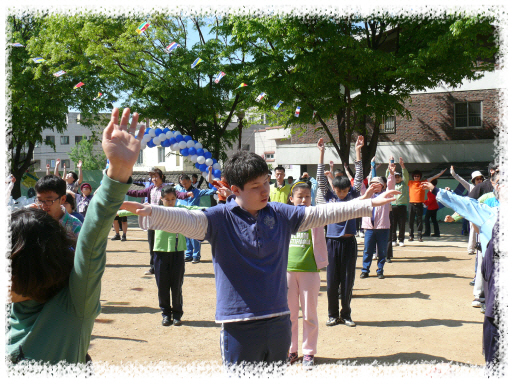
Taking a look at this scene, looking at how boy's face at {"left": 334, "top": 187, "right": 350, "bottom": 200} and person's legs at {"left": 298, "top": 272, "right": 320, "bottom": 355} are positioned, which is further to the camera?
boy's face at {"left": 334, "top": 187, "right": 350, "bottom": 200}

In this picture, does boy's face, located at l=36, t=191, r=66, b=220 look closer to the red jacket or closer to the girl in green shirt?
the girl in green shirt

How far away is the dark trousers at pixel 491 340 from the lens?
3285 millimetres

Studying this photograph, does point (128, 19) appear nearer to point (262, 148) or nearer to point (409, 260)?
point (409, 260)

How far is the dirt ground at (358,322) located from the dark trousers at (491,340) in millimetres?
1549

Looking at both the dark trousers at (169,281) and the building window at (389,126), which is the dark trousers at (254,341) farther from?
the building window at (389,126)

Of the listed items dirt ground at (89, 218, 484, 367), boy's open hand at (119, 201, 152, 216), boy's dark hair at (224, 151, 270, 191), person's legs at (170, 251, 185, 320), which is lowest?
dirt ground at (89, 218, 484, 367)

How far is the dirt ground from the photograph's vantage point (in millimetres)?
5145

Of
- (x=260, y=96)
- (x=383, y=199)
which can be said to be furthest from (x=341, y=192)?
(x=260, y=96)

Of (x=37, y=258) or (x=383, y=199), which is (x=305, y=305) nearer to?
(x=383, y=199)

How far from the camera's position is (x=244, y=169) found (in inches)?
119

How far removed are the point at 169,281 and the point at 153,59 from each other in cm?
1420

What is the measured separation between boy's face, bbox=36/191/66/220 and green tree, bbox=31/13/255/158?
13.0m

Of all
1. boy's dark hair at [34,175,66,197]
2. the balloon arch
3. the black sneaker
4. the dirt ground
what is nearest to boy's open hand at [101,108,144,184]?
boy's dark hair at [34,175,66,197]

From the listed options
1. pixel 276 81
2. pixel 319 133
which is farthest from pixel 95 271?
pixel 319 133
